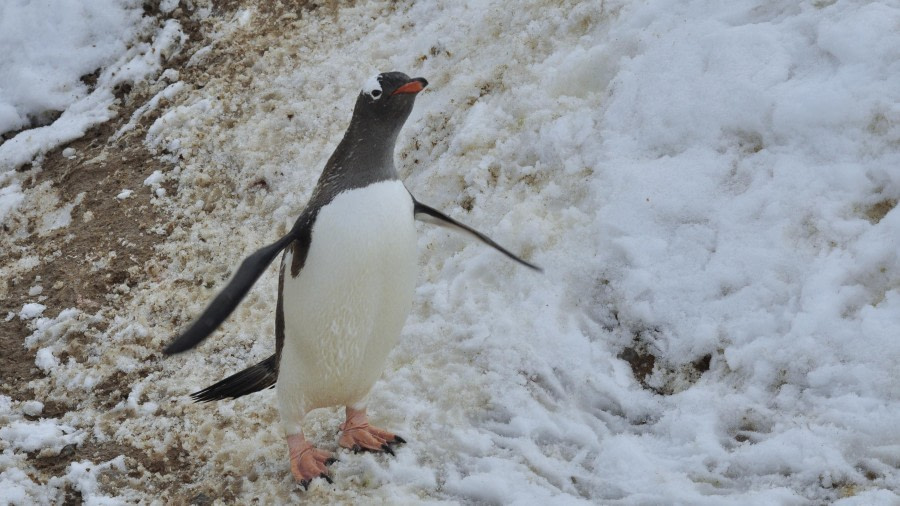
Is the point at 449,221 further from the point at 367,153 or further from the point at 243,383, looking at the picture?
the point at 243,383

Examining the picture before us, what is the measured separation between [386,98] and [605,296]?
1257 millimetres

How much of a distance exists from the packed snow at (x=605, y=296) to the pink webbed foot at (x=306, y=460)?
59 mm

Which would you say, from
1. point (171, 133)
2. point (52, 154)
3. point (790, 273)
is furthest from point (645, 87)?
point (52, 154)

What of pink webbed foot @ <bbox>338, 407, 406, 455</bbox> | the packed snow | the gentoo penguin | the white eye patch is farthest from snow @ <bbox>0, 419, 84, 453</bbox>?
the white eye patch

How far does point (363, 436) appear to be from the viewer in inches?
132

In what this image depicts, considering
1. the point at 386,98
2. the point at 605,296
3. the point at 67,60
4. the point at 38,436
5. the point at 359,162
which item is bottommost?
the point at 605,296

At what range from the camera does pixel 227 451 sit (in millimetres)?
3537

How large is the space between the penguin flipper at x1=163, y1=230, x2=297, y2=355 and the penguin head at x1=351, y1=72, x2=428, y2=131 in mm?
619

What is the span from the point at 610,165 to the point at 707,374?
1.18m

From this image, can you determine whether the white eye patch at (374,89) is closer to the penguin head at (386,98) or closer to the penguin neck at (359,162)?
the penguin head at (386,98)

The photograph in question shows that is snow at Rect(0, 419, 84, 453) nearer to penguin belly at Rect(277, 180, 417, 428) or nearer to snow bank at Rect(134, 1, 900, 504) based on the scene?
snow bank at Rect(134, 1, 900, 504)

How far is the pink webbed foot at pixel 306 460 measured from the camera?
10.6 feet

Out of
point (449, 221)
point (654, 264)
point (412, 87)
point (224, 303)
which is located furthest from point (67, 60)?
point (654, 264)

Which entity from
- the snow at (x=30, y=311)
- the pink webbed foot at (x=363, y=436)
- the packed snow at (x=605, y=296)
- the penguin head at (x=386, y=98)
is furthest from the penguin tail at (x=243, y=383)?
the snow at (x=30, y=311)
